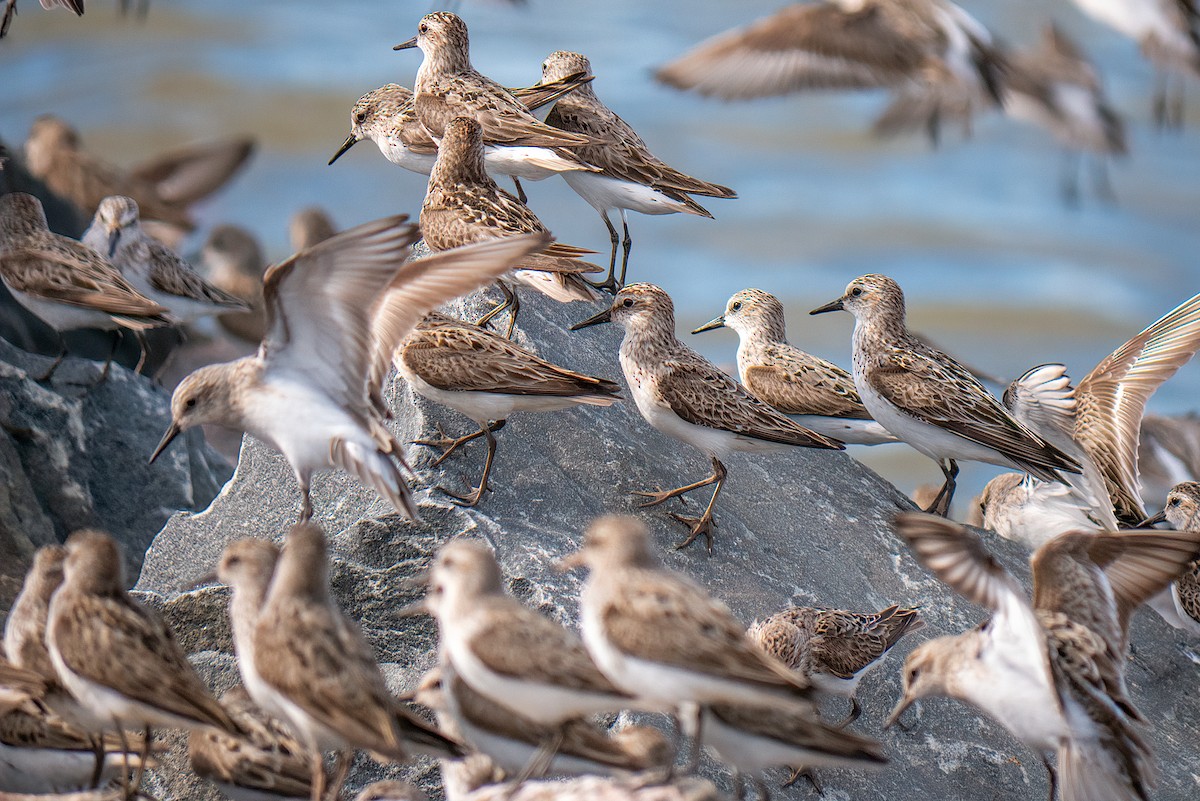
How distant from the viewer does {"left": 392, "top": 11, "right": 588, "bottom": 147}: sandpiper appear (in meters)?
9.67

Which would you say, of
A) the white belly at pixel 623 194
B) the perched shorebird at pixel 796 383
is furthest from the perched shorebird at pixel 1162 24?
Result: the white belly at pixel 623 194

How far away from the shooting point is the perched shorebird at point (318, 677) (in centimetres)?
538

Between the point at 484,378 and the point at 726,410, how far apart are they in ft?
4.38

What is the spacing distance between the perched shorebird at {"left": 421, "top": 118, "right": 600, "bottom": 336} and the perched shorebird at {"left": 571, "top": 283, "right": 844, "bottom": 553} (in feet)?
1.47

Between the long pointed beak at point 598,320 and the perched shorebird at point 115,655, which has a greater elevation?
the long pointed beak at point 598,320

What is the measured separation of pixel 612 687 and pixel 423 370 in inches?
113

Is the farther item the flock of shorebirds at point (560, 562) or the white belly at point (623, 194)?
the white belly at point (623, 194)

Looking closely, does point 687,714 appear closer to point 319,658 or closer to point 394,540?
point 319,658

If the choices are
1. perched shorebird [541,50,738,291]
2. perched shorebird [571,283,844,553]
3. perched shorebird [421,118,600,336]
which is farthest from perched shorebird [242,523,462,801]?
perched shorebird [541,50,738,291]

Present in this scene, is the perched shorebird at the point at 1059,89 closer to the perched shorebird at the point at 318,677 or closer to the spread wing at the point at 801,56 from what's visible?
the spread wing at the point at 801,56

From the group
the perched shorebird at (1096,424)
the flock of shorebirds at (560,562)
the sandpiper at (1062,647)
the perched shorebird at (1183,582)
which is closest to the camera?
the flock of shorebirds at (560,562)

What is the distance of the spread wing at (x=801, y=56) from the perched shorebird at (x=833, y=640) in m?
5.79

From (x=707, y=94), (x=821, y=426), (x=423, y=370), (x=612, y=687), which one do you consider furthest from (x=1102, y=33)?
(x=612, y=687)

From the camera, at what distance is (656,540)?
8180 mm
